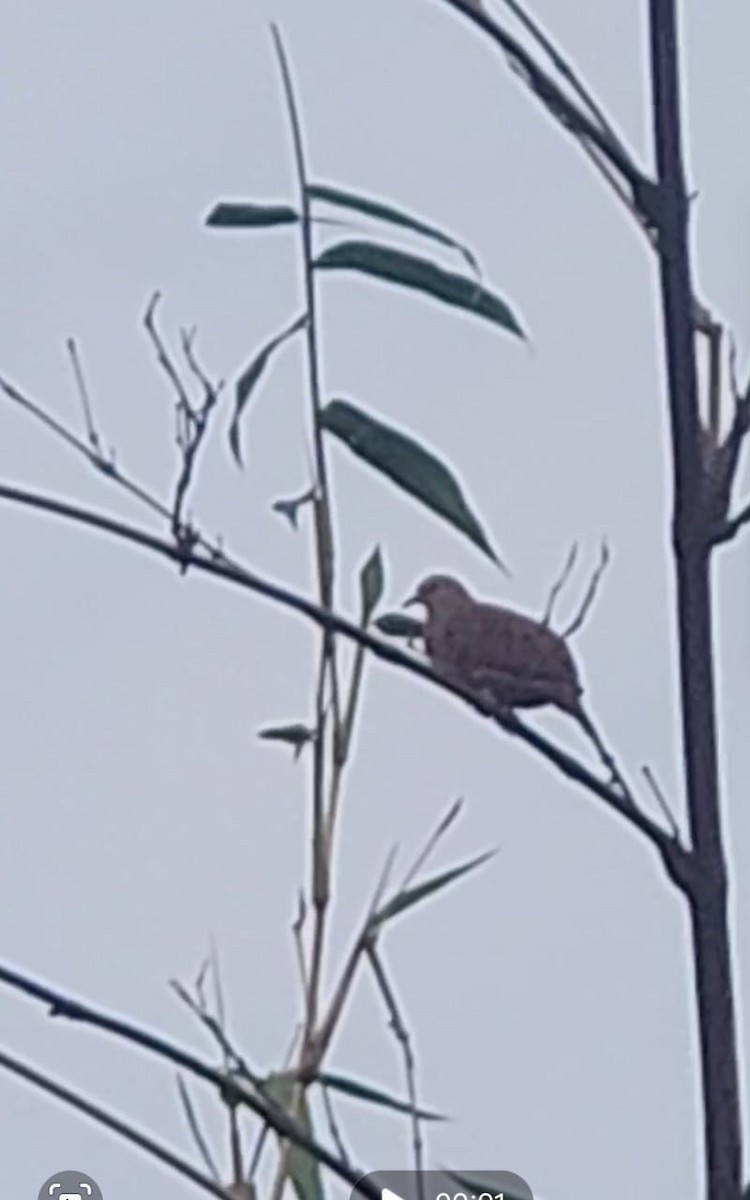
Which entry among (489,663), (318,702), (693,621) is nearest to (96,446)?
(318,702)

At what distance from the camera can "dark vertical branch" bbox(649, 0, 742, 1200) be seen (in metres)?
0.80

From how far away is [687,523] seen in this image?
0.89m

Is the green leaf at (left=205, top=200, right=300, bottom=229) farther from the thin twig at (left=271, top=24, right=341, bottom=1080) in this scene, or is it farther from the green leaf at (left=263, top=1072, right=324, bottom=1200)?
the green leaf at (left=263, top=1072, right=324, bottom=1200)

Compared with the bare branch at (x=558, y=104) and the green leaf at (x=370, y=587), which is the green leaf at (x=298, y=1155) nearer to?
the green leaf at (x=370, y=587)

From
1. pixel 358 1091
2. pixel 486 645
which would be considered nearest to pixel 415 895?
pixel 358 1091

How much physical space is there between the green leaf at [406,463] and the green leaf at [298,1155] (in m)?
0.27

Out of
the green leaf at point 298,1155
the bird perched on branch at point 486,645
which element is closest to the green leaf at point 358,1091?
the green leaf at point 298,1155

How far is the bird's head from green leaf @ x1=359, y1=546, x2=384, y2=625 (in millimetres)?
1286

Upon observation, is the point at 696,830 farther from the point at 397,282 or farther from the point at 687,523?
the point at 397,282

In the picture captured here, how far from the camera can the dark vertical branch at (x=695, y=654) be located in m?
0.80

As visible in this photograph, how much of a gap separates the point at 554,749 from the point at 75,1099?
234 millimetres

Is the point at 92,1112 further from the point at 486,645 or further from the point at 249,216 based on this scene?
the point at 486,645

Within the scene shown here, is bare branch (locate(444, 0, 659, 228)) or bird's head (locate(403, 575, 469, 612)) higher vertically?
bird's head (locate(403, 575, 469, 612))

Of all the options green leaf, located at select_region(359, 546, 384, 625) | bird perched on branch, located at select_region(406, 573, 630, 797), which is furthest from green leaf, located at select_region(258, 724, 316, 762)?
bird perched on branch, located at select_region(406, 573, 630, 797)
